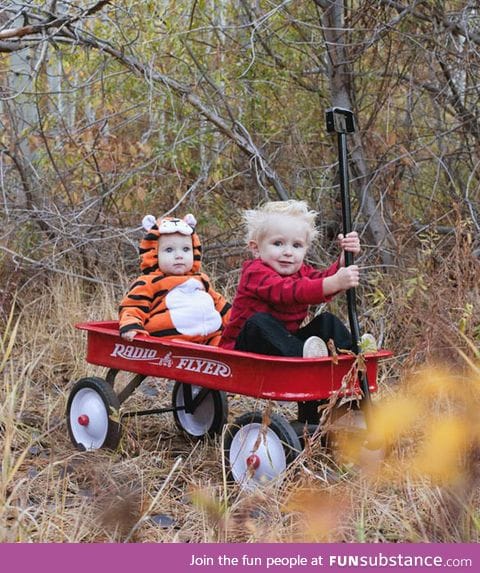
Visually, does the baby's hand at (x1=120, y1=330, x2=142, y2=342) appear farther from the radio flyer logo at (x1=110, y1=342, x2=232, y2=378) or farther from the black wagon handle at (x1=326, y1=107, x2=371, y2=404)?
the black wagon handle at (x1=326, y1=107, x2=371, y2=404)

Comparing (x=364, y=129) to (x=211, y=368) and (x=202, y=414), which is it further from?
(x=211, y=368)

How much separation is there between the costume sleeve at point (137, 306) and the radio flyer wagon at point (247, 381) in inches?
2.9

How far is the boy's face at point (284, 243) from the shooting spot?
378 cm

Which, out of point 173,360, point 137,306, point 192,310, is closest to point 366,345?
point 173,360

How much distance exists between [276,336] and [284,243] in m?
0.43

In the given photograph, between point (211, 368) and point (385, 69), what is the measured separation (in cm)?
292

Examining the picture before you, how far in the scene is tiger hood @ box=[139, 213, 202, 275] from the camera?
4.16 metres

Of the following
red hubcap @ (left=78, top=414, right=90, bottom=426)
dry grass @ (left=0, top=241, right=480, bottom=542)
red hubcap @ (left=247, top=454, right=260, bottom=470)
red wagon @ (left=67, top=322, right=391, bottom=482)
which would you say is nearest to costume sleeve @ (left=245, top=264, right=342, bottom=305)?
red wagon @ (left=67, top=322, right=391, bottom=482)

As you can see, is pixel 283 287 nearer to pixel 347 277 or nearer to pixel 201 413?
pixel 347 277

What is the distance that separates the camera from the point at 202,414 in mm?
4359

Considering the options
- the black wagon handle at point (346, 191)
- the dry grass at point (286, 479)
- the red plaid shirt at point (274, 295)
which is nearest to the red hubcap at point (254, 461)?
the dry grass at point (286, 479)

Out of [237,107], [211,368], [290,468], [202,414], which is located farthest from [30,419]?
[237,107]

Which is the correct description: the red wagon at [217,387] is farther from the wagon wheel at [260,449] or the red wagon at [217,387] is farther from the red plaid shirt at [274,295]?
the red plaid shirt at [274,295]

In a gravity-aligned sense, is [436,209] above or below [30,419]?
above
